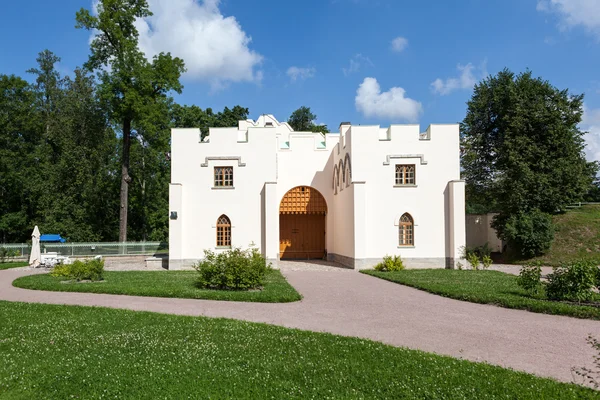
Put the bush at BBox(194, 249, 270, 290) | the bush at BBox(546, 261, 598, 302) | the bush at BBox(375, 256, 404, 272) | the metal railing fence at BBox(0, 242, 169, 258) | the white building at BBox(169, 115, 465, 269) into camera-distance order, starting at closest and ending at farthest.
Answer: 1. the bush at BBox(546, 261, 598, 302)
2. the bush at BBox(194, 249, 270, 290)
3. the bush at BBox(375, 256, 404, 272)
4. the white building at BBox(169, 115, 465, 269)
5. the metal railing fence at BBox(0, 242, 169, 258)

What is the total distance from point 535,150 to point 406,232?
405 inches

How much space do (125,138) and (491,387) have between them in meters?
26.6

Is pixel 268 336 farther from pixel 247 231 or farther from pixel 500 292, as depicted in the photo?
pixel 247 231

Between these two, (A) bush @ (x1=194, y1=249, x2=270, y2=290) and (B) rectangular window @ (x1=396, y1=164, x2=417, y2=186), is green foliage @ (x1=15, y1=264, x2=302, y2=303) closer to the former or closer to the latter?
(A) bush @ (x1=194, y1=249, x2=270, y2=290)

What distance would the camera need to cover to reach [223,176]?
20.7m

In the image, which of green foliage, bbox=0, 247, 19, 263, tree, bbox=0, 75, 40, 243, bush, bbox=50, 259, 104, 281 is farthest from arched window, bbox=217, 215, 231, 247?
tree, bbox=0, 75, 40, 243

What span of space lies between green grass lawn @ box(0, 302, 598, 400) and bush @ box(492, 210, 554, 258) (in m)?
19.7

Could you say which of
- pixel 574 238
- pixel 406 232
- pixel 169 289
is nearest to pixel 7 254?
pixel 169 289

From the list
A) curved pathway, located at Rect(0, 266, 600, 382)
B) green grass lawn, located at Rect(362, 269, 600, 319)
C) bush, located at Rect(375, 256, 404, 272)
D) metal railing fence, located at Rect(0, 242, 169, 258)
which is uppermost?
metal railing fence, located at Rect(0, 242, 169, 258)

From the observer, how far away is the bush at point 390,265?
59.1 feet

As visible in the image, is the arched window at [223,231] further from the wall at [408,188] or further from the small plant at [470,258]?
the small plant at [470,258]

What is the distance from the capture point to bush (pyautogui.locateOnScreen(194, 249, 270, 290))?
1206 centimetres

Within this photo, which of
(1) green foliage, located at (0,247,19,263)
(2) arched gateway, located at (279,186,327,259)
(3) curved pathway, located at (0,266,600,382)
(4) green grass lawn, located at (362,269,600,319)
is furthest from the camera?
(2) arched gateway, located at (279,186,327,259)

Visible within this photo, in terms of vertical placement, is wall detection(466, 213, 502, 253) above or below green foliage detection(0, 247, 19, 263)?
above
